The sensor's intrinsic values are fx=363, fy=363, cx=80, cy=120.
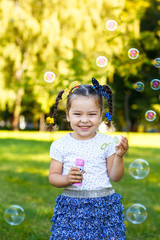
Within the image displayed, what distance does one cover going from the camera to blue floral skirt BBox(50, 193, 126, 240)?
214 centimetres

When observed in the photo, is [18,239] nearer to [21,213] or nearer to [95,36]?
[21,213]

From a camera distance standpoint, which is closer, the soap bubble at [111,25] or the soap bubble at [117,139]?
the soap bubble at [117,139]

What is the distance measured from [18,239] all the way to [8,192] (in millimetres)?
2014

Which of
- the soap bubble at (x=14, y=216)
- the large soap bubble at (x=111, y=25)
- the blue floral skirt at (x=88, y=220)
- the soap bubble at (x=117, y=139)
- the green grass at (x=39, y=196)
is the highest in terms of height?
→ the large soap bubble at (x=111, y=25)

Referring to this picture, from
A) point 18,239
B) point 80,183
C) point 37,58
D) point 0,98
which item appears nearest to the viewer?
point 80,183

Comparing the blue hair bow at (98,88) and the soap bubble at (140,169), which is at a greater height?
the blue hair bow at (98,88)

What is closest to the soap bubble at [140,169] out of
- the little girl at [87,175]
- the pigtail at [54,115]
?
the little girl at [87,175]

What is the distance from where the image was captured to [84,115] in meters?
2.20

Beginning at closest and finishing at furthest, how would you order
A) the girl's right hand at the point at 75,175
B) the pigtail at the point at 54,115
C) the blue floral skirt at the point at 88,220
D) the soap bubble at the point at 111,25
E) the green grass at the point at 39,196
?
the girl's right hand at the point at 75,175, the blue floral skirt at the point at 88,220, the pigtail at the point at 54,115, the green grass at the point at 39,196, the soap bubble at the point at 111,25

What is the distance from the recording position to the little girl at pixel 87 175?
214cm

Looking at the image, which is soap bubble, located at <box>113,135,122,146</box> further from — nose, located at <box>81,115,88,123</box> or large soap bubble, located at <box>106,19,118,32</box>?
large soap bubble, located at <box>106,19,118,32</box>

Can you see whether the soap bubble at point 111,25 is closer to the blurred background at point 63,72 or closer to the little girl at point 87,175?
the blurred background at point 63,72

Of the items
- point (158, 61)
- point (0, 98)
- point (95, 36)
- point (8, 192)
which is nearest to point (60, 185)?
point (158, 61)

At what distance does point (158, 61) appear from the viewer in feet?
12.2
